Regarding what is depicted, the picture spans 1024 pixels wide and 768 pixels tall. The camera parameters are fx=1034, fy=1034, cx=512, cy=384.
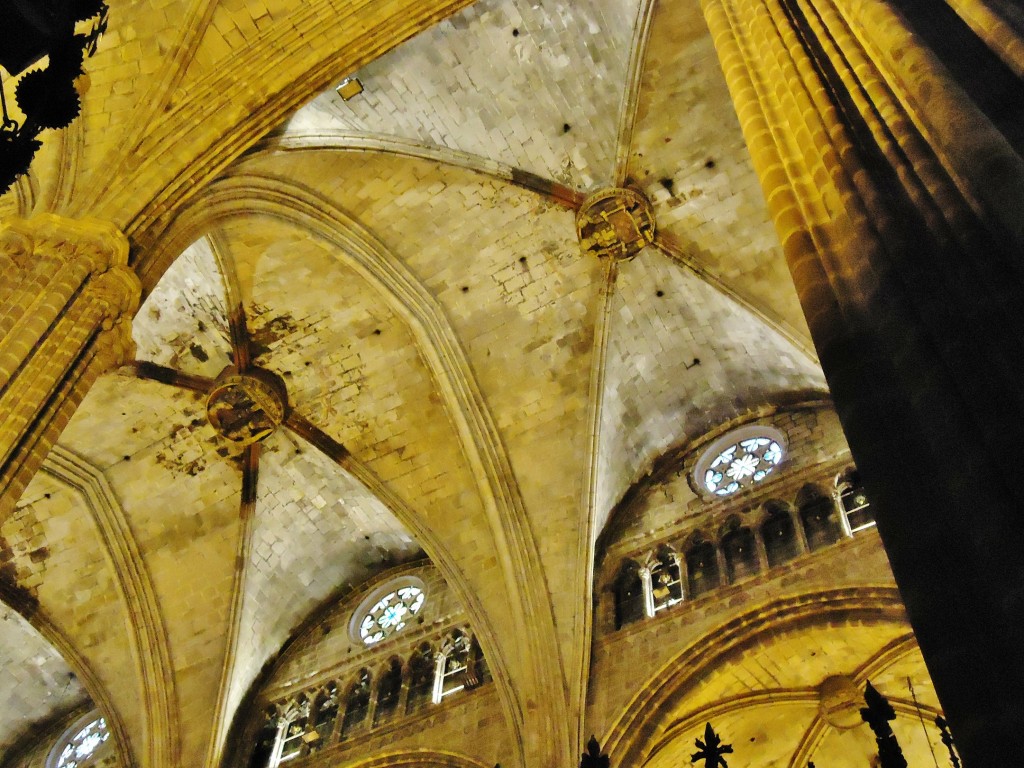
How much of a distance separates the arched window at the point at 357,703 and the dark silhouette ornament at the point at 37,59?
961 centimetres

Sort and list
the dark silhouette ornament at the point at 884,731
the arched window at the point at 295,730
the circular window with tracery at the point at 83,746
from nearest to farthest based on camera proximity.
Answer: the dark silhouette ornament at the point at 884,731, the arched window at the point at 295,730, the circular window with tracery at the point at 83,746

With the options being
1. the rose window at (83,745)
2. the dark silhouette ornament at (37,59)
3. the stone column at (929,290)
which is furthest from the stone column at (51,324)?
the rose window at (83,745)

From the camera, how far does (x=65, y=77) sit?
424 centimetres

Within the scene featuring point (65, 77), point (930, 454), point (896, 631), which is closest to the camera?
point (930, 454)

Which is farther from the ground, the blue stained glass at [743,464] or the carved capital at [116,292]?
the blue stained glass at [743,464]

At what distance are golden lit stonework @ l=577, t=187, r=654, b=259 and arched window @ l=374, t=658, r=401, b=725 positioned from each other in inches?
225

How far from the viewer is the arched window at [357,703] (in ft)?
40.8

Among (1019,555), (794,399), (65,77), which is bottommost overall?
(1019,555)

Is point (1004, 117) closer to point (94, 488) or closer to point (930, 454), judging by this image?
point (930, 454)

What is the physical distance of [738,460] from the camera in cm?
1274

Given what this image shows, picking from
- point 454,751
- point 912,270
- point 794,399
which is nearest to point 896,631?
point 794,399

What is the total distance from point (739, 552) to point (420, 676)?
4.17 m

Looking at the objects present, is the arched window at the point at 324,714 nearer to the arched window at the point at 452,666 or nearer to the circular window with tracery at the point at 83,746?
the arched window at the point at 452,666

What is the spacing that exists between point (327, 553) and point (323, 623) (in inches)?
38.1
